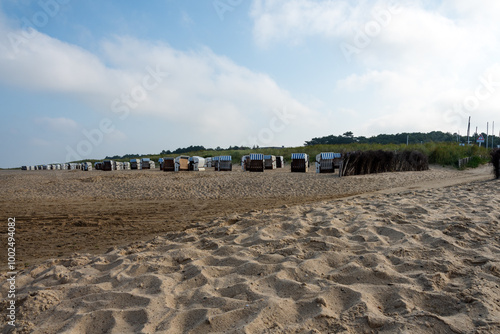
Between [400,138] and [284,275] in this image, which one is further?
[400,138]

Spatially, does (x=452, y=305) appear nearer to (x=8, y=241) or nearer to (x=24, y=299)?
(x=24, y=299)

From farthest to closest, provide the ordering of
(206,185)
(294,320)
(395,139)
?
(395,139), (206,185), (294,320)

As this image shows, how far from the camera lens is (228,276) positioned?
2775mm

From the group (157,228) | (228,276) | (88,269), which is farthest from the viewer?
(157,228)

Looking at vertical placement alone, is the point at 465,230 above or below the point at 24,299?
above

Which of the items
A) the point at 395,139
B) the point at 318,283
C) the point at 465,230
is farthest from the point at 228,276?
the point at 395,139

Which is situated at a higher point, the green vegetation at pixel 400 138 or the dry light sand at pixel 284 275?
the green vegetation at pixel 400 138

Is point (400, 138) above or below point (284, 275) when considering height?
above

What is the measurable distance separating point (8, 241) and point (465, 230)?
6439mm

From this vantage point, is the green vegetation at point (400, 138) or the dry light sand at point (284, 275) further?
the green vegetation at point (400, 138)

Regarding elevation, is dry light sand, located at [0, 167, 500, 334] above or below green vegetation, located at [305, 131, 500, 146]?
below

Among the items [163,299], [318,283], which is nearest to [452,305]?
[318,283]

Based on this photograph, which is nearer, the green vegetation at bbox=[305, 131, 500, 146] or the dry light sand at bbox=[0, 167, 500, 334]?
the dry light sand at bbox=[0, 167, 500, 334]

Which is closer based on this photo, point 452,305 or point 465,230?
point 452,305
